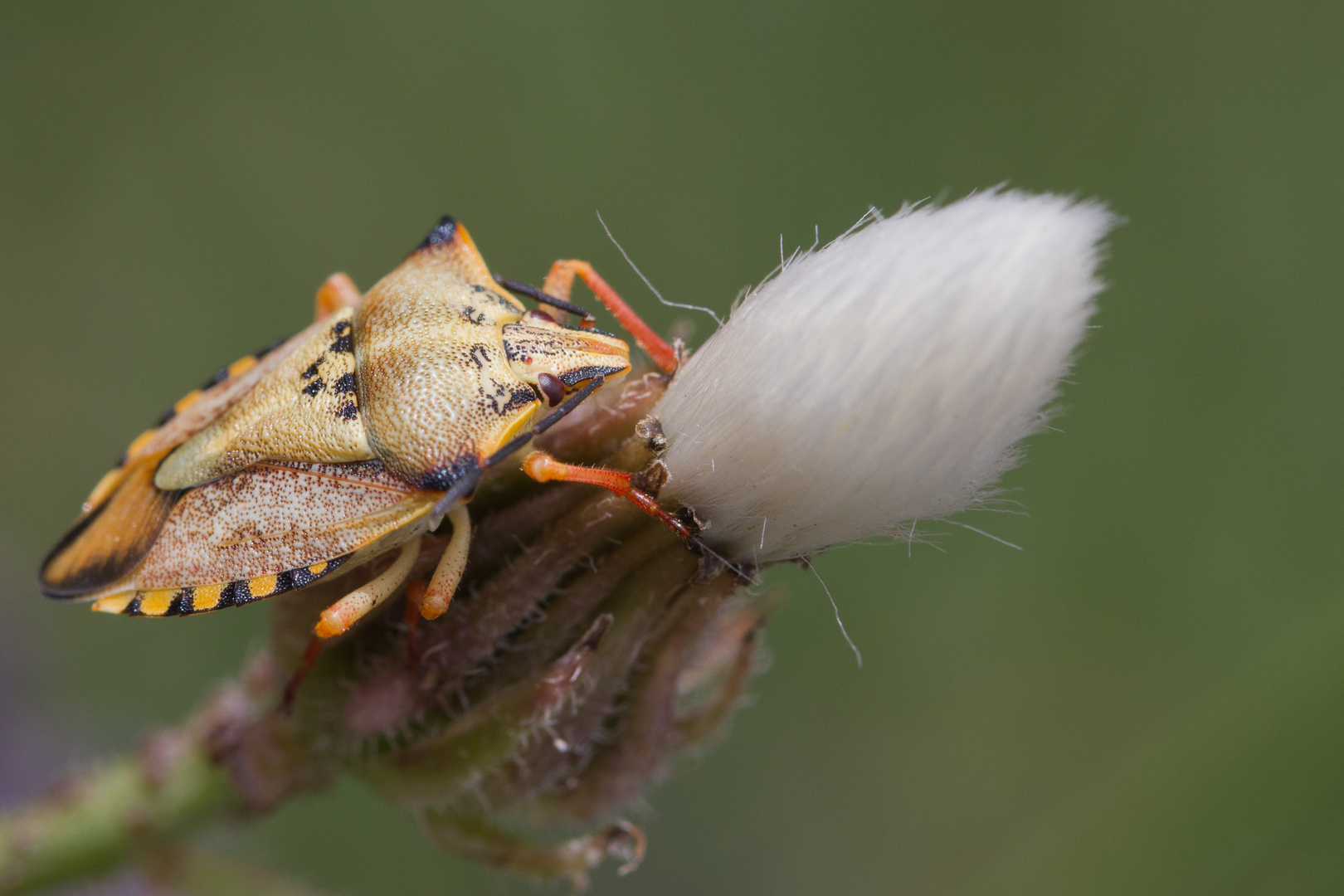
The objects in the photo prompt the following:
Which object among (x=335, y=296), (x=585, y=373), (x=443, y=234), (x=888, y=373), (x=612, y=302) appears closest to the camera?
(x=888, y=373)

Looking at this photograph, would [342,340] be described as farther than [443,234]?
No

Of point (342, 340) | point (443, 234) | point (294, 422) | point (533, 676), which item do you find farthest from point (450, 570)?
point (443, 234)

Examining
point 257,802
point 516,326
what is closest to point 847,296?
point 516,326

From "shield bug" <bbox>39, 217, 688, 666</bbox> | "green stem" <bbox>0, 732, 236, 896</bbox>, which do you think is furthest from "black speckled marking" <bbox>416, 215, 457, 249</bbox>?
"green stem" <bbox>0, 732, 236, 896</bbox>

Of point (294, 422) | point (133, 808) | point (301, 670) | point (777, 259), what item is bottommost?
point (777, 259)

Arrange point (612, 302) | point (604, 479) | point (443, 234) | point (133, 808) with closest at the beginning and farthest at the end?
point (604, 479)
point (612, 302)
point (443, 234)
point (133, 808)

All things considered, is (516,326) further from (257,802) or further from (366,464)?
(257,802)

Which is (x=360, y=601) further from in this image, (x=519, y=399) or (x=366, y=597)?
(x=519, y=399)

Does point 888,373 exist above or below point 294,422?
below
